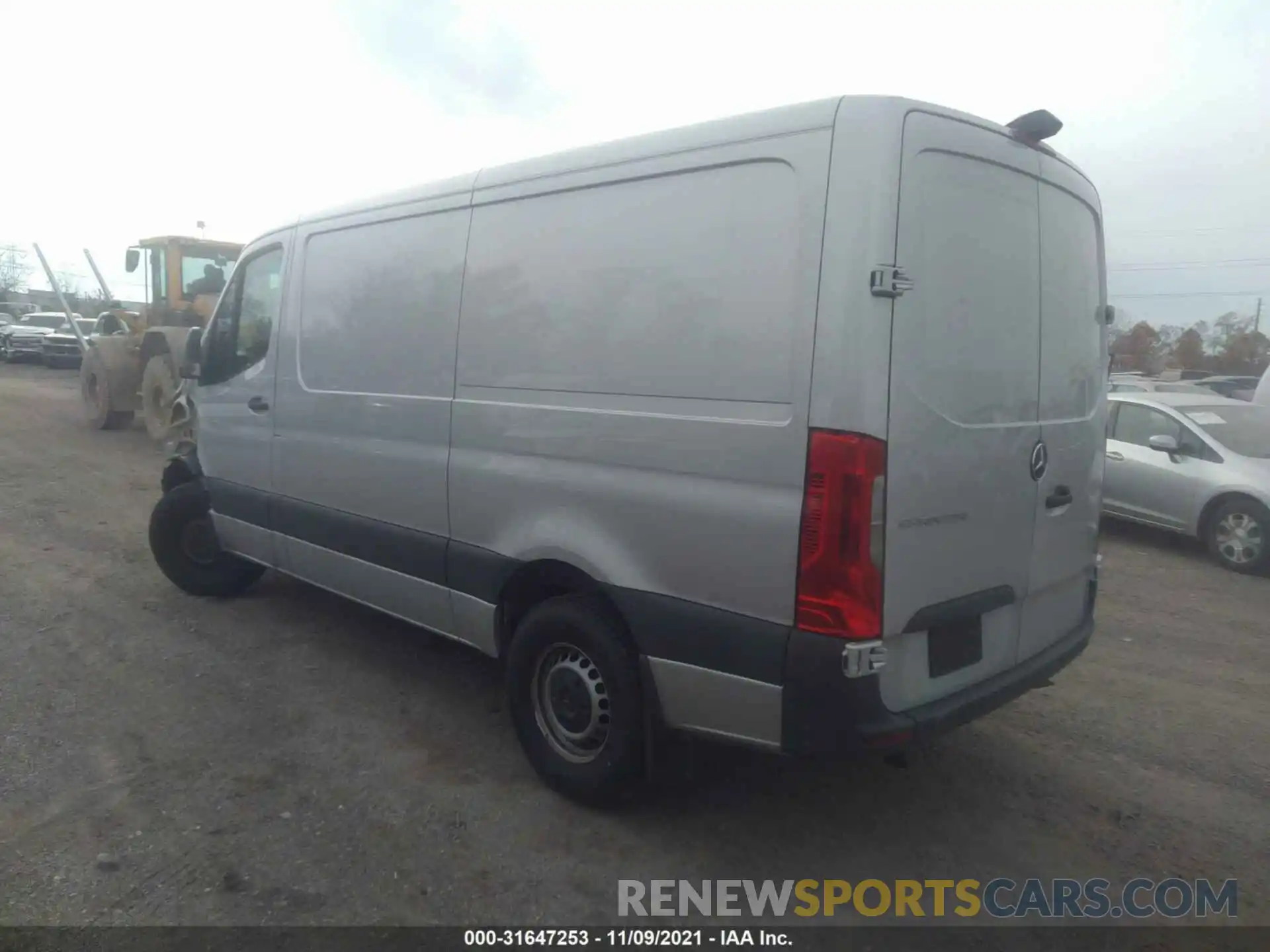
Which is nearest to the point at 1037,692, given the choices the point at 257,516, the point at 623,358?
the point at 623,358

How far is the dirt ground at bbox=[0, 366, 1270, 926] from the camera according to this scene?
308cm

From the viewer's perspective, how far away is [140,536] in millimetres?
7699

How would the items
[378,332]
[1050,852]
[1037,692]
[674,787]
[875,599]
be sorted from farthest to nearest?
[1037,692] < [378,332] < [674,787] < [1050,852] < [875,599]

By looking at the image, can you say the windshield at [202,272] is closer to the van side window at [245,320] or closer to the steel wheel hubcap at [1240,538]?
the van side window at [245,320]

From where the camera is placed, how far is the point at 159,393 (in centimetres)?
1320

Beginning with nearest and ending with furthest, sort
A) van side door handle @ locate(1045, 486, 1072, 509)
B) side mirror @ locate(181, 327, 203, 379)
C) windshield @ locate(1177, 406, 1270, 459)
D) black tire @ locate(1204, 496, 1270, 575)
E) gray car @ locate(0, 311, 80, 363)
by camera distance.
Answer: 1. van side door handle @ locate(1045, 486, 1072, 509)
2. side mirror @ locate(181, 327, 203, 379)
3. black tire @ locate(1204, 496, 1270, 575)
4. windshield @ locate(1177, 406, 1270, 459)
5. gray car @ locate(0, 311, 80, 363)

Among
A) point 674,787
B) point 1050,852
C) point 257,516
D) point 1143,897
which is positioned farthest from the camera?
point 257,516

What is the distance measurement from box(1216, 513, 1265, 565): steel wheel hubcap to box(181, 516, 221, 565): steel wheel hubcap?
7952 millimetres

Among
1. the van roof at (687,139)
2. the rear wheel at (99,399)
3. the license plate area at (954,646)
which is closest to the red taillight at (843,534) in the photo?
the license plate area at (954,646)

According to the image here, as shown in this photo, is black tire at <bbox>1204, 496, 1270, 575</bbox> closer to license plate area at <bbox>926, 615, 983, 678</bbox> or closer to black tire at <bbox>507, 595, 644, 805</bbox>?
license plate area at <bbox>926, 615, 983, 678</bbox>

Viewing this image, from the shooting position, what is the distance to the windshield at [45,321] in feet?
103

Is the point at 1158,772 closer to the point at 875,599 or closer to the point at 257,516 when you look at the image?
the point at 875,599

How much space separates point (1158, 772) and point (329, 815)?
134 inches

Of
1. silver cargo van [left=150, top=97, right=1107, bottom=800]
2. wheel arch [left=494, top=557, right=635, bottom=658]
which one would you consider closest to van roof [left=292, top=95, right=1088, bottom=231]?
silver cargo van [left=150, top=97, right=1107, bottom=800]
